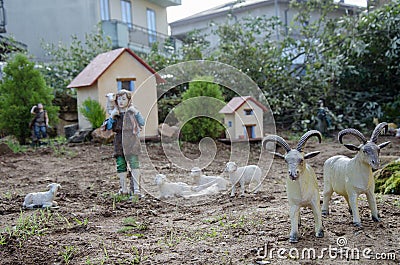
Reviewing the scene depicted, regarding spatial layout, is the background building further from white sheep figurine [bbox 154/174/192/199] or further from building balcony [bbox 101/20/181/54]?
white sheep figurine [bbox 154/174/192/199]

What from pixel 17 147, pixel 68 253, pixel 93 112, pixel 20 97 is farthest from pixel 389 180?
pixel 20 97

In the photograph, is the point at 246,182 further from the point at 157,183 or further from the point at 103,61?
the point at 103,61

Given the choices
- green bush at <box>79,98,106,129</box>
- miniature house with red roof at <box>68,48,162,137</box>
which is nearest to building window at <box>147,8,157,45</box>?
miniature house with red roof at <box>68,48,162,137</box>

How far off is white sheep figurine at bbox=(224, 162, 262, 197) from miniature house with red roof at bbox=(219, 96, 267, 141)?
1.57 m

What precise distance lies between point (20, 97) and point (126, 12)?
10.1 m

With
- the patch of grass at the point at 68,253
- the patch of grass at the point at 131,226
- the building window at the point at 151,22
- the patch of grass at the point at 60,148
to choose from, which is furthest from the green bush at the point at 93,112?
the building window at the point at 151,22

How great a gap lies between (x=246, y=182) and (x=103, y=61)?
6065 millimetres

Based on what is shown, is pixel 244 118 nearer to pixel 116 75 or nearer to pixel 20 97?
pixel 116 75

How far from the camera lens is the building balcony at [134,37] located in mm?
17125

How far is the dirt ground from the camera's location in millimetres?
3297

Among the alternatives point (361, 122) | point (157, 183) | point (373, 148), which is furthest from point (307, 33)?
point (373, 148)

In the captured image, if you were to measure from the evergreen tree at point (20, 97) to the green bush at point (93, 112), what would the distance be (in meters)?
1.19

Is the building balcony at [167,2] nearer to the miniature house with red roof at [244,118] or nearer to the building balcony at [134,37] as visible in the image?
the building balcony at [134,37]

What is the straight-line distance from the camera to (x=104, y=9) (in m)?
18.2
